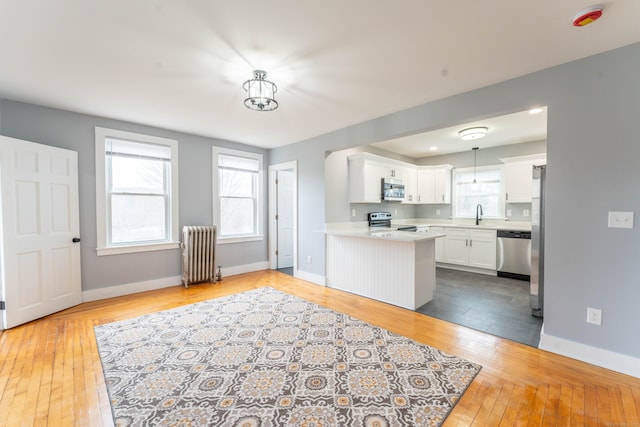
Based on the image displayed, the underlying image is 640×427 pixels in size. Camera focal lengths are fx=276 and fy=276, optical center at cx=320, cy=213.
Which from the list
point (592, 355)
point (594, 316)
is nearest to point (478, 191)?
point (594, 316)

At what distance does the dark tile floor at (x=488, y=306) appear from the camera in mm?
2859

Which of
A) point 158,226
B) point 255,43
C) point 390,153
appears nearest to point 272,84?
point 255,43

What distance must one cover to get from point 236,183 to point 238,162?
0.40 meters

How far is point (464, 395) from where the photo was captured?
1.86 m

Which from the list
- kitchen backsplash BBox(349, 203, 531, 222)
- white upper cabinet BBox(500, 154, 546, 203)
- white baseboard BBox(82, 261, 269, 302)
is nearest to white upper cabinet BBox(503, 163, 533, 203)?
white upper cabinet BBox(500, 154, 546, 203)

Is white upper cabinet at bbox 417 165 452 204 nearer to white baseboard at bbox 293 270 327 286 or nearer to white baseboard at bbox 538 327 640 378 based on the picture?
white baseboard at bbox 293 270 327 286

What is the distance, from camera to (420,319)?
10.3 feet

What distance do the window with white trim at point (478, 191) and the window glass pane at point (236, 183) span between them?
4533 mm

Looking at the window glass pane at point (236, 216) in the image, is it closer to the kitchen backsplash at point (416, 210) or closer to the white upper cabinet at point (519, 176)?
the kitchen backsplash at point (416, 210)

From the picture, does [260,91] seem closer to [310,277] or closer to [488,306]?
[310,277]

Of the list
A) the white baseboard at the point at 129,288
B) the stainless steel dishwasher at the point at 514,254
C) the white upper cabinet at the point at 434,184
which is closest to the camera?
the white baseboard at the point at 129,288

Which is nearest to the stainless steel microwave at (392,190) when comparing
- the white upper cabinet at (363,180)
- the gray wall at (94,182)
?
the white upper cabinet at (363,180)

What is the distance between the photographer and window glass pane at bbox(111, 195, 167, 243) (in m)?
3.95

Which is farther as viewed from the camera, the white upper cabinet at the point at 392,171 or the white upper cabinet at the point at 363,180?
the white upper cabinet at the point at 392,171
